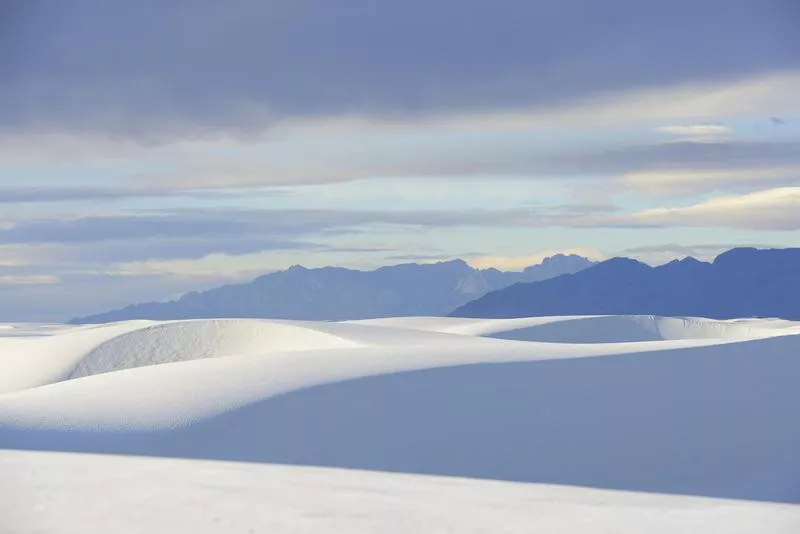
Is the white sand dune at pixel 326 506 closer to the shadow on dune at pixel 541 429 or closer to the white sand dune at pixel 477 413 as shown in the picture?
the shadow on dune at pixel 541 429

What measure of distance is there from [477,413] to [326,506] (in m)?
7.36

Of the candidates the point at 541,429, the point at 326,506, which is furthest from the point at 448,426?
the point at 326,506

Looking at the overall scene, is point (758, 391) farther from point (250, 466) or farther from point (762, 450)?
point (250, 466)

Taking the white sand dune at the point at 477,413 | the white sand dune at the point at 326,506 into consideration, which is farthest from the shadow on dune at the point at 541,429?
the white sand dune at the point at 326,506

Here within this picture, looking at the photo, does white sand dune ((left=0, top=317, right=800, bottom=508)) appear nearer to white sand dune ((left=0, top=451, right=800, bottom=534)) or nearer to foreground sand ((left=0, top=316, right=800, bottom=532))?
foreground sand ((left=0, top=316, right=800, bottom=532))

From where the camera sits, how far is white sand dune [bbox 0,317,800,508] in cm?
1465

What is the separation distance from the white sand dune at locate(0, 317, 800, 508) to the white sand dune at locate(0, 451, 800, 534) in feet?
11.1

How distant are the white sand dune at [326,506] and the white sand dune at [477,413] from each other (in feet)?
11.1

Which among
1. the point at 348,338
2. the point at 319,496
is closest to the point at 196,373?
the point at 319,496

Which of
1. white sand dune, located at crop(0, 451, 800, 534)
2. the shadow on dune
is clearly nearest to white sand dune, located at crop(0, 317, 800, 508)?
the shadow on dune

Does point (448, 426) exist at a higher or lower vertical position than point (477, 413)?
lower

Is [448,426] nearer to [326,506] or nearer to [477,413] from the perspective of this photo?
[477,413]

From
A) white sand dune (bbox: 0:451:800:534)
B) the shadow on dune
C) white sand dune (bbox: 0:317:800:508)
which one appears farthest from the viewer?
white sand dune (bbox: 0:317:800:508)

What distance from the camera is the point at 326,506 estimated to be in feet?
29.8
